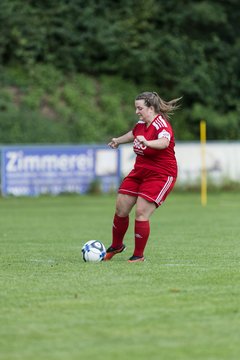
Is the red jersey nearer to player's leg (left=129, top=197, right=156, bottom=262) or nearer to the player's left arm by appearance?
the player's left arm

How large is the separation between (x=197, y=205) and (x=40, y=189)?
5.65 meters

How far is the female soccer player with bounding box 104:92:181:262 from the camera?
1053 cm

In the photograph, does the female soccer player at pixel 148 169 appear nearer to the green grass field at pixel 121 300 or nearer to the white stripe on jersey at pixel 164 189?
the white stripe on jersey at pixel 164 189

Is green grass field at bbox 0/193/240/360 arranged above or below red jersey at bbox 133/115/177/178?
below

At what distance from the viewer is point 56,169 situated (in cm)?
2850

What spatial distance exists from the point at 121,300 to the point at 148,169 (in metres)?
3.08

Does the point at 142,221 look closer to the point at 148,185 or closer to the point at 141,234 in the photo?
the point at 141,234

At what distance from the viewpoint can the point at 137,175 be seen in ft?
35.2

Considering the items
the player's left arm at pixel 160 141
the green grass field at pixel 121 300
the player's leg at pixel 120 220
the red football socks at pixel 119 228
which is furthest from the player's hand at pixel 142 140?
the green grass field at pixel 121 300

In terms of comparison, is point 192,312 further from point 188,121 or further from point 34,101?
point 188,121

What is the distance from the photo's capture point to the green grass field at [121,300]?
6.07 meters

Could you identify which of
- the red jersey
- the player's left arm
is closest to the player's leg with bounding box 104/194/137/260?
the red jersey

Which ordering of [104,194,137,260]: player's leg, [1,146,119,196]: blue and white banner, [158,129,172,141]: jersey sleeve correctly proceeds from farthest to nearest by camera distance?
[1,146,119,196]: blue and white banner < [104,194,137,260]: player's leg < [158,129,172,141]: jersey sleeve

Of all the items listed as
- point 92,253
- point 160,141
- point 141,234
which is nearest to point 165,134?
point 160,141
